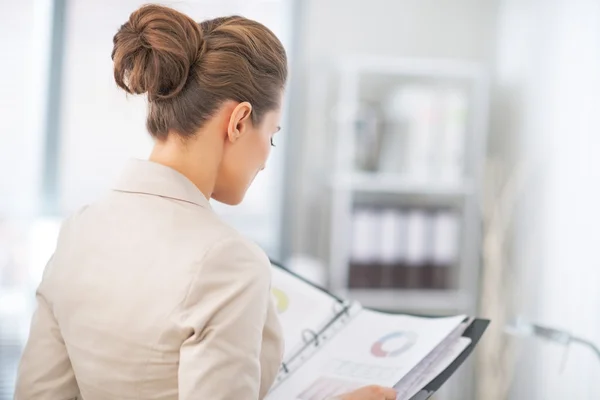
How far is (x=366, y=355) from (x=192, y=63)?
19.8 inches

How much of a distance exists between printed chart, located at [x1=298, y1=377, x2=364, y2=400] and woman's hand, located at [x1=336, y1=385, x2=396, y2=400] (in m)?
0.09

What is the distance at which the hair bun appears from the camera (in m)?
0.85

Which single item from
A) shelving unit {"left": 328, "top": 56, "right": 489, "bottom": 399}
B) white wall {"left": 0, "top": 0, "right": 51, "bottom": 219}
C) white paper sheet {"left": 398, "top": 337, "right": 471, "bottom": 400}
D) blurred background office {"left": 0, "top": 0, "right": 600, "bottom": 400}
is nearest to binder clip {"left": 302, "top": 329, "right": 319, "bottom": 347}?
white paper sheet {"left": 398, "top": 337, "right": 471, "bottom": 400}

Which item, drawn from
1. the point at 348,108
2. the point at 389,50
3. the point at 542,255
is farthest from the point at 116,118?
the point at 542,255

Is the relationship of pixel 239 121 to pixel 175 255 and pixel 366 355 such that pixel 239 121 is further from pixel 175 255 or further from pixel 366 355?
pixel 366 355

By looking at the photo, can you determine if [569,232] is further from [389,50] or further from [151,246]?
[151,246]

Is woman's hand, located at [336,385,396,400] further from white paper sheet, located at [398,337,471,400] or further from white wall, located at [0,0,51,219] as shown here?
white wall, located at [0,0,51,219]

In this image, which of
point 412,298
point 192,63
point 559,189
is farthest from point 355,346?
point 412,298

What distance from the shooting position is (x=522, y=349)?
2.36 meters

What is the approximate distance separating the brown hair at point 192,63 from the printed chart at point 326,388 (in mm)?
395

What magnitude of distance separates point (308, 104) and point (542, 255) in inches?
48.0

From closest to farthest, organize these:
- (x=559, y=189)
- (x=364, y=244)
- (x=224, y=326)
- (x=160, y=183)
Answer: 1. (x=224, y=326)
2. (x=160, y=183)
3. (x=559, y=189)
4. (x=364, y=244)

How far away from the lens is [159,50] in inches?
33.6

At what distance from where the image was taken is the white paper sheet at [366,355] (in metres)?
1.01
